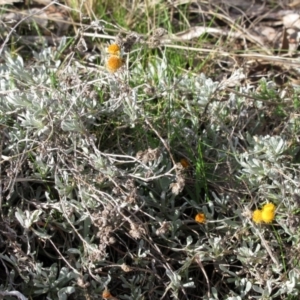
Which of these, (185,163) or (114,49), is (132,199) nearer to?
(185,163)

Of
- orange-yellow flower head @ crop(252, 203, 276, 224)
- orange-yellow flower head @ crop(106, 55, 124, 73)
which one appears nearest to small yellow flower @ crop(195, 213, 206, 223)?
orange-yellow flower head @ crop(252, 203, 276, 224)

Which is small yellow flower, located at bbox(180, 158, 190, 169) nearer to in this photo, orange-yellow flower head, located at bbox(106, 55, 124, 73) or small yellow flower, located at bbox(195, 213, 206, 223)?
small yellow flower, located at bbox(195, 213, 206, 223)

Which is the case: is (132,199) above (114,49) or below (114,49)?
below

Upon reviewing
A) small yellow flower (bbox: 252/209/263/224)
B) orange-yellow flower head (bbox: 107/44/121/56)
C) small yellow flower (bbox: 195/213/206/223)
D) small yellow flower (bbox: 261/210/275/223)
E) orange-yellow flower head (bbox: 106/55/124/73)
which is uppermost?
orange-yellow flower head (bbox: 107/44/121/56)

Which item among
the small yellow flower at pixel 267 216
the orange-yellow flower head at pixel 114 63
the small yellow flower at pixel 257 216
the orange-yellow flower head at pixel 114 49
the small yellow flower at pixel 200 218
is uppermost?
the orange-yellow flower head at pixel 114 49

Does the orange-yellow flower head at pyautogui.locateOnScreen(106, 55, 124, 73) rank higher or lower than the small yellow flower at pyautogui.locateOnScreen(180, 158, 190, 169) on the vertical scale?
higher

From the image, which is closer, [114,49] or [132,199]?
[132,199]

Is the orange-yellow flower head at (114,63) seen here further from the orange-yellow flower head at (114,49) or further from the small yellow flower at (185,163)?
the small yellow flower at (185,163)

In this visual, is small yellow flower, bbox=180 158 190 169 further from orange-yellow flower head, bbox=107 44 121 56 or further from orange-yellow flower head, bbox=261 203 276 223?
orange-yellow flower head, bbox=107 44 121 56

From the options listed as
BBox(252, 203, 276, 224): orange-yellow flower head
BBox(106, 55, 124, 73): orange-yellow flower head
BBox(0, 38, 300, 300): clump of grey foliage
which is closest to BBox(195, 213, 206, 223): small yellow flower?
BBox(0, 38, 300, 300): clump of grey foliage

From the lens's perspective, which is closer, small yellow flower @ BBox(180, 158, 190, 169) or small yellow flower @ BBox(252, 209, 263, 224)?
small yellow flower @ BBox(252, 209, 263, 224)

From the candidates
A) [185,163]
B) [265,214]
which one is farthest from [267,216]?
[185,163]

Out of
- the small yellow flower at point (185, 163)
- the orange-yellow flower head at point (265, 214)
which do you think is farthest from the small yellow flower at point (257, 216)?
the small yellow flower at point (185, 163)
